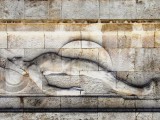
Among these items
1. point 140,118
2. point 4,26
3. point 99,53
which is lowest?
point 140,118

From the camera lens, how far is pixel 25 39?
8820 mm

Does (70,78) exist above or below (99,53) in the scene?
below

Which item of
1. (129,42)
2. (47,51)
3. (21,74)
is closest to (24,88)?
(21,74)

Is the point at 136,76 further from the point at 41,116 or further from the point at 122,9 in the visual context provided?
the point at 41,116

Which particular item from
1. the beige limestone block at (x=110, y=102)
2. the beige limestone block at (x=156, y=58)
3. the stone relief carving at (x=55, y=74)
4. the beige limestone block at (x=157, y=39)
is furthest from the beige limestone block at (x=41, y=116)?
the beige limestone block at (x=157, y=39)

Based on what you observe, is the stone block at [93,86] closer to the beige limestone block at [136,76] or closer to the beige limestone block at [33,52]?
the beige limestone block at [136,76]

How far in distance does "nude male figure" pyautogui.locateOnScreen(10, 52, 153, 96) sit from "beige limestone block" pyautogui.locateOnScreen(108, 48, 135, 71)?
0.96ft

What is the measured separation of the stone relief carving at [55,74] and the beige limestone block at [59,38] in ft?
0.74

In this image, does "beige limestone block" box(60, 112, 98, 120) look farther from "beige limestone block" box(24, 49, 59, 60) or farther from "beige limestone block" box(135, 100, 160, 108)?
"beige limestone block" box(24, 49, 59, 60)

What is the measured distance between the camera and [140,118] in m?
8.70

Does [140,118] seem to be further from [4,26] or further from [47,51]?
[4,26]

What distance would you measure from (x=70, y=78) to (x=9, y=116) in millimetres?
1565

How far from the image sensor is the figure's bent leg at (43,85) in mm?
8609

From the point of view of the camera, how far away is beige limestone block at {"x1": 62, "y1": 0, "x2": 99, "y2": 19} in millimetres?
8664
